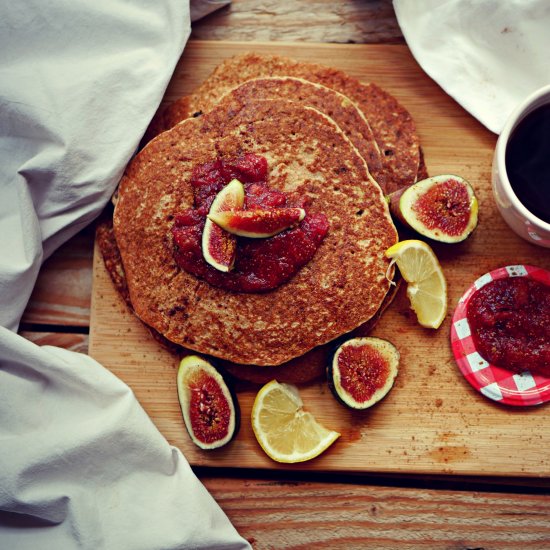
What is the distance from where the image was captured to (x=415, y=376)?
3.11 m

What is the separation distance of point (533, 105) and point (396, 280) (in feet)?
3.53

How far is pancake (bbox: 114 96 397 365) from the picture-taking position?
→ 9.63 ft

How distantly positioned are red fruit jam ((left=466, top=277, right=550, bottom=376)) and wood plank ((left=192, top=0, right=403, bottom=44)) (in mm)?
1576

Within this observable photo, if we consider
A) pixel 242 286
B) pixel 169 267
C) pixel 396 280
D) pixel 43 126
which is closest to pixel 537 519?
pixel 396 280

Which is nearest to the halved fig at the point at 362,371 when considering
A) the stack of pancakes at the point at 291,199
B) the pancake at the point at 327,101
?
the stack of pancakes at the point at 291,199

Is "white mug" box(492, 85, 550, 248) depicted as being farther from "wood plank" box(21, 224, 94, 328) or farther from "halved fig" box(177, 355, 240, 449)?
"wood plank" box(21, 224, 94, 328)

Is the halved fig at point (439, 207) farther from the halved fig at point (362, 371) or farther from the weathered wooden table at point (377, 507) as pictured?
the weathered wooden table at point (377, 507)

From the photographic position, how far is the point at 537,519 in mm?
Result: 3109

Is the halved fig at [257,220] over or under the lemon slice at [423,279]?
over

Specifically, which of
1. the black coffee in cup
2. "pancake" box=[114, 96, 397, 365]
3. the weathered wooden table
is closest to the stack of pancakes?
"pancake" box=[114, 96, 397, 365]

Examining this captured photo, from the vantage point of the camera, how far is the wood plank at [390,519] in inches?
122

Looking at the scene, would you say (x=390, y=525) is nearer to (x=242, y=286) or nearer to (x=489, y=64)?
A: (x=242, y=286)

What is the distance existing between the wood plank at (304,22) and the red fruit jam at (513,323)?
5.17 feet

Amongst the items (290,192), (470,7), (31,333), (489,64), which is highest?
(470,7)
